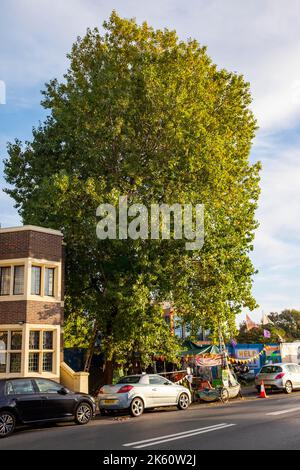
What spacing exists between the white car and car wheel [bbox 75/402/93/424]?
4.79 feet

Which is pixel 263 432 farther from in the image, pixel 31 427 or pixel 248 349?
pixel 248 349

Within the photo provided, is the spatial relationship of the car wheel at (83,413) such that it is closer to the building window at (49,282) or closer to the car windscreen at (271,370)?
the building window at (49,282)

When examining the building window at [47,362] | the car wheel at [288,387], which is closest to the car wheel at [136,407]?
the building window at [47,362]

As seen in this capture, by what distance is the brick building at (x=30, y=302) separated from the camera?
18.8m

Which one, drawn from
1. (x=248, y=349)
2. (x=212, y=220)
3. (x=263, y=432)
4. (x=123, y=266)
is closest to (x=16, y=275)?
(x=123, y=266)

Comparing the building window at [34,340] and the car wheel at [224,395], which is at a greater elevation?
the building window at [34,340]

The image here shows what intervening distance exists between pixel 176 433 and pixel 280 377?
14.7 m

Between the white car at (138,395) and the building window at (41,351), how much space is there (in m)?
3.49

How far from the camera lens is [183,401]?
1817cm

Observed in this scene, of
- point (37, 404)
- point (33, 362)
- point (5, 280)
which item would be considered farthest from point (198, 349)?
point (37, 404)

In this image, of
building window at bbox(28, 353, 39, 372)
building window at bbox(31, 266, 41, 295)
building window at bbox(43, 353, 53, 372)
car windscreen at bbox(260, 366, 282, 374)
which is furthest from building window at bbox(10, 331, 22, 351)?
car windscreen at bbox(260, 366, 282, 374)

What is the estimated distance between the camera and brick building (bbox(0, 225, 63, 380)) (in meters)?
18.8

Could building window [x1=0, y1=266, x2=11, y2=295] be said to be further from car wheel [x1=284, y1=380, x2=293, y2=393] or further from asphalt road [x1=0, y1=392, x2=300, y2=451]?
car wheel [x1=284, y1=380, x2=293, y2=393]
